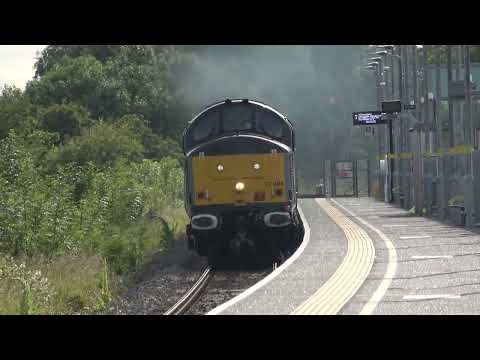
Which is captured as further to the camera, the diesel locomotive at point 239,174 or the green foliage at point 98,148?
the green foliage at point 98,148

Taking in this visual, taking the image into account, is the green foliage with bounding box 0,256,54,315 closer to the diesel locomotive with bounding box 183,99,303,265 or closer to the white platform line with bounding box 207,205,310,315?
the white platform line with bounding box 207,205,310,315

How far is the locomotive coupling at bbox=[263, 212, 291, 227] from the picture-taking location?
910 inches

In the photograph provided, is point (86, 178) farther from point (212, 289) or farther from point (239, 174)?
point (212, 289)

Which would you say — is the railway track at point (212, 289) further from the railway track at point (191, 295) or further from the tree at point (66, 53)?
the tree at point (66, 53)

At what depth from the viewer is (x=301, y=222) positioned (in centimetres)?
3306

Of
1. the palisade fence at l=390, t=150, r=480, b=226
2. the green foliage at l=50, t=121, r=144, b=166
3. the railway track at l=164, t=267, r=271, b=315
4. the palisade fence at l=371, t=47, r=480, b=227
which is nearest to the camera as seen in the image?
the railway track at l=164, t=267, r=271, b=315

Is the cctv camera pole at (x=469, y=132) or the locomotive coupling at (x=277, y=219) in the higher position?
the cctv camera pole at (x=469, y=132)

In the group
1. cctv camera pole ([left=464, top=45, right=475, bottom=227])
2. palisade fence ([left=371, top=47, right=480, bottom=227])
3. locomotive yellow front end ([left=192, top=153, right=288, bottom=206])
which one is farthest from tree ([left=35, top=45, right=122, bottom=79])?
locomotive yellow front end ([left=192, top=153, right=288, bottom=206])

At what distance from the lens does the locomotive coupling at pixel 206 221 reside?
911 inches

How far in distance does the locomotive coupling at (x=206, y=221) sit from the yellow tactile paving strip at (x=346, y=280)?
9.77ft

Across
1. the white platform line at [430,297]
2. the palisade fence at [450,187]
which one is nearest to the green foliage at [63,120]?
the palisade fence at [450,187]

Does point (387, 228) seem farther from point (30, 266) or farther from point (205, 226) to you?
point (30, 266)
